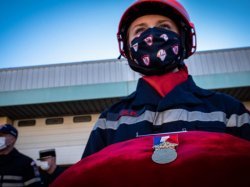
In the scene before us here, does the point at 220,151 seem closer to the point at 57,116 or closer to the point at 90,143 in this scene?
the point at 90,143

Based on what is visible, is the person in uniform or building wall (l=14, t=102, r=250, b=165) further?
building wall (l=14, t=102, r=250, b=165)

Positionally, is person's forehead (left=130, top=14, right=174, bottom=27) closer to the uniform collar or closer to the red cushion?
the uniform collar

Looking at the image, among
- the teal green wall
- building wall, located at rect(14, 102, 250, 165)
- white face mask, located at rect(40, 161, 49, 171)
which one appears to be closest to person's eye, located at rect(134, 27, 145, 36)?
white face mask, located at rect(40, 161, 49, 171)

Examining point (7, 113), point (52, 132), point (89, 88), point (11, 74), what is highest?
point (11, 74)

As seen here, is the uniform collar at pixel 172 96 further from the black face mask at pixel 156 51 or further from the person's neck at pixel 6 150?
the person's neck at pixel 6 150

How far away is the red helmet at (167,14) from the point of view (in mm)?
2000

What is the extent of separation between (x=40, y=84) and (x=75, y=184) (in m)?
9.05

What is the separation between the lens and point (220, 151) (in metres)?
0.86

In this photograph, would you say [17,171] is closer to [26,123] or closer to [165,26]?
[165,26]

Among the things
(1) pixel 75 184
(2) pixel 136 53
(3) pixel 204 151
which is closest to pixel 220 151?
(3) pixel 204 151

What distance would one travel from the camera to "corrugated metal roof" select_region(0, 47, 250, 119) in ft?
30.2

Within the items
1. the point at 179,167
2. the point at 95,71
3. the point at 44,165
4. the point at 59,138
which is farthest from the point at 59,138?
the point at 179,167

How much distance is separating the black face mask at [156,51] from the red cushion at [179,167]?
836 millimetres

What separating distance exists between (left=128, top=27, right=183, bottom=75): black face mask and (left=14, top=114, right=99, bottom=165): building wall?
8.52m
